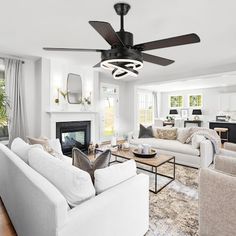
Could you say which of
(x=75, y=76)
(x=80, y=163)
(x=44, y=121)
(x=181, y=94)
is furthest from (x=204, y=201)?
(x=181, y=94)

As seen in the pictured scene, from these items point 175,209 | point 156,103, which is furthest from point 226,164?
point 156,103

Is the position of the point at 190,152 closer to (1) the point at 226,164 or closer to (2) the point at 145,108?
(1) the point at 226,164

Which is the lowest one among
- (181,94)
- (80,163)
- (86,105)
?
(80,163)

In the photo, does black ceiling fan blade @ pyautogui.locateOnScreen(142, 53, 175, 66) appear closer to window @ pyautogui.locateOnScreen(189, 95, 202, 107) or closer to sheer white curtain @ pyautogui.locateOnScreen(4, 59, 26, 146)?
sheer white curtain @ pyautogui.locateOnScreen(4, 59, 26, 146)

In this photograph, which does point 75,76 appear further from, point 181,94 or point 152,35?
point 181,94

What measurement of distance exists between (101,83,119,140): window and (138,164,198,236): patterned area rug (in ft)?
11.4

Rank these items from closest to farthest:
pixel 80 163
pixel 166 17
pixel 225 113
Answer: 1. pixel 80 163
2. pixel 166 17
3. pixel 225 113

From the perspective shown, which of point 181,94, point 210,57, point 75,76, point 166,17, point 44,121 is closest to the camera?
Result: point 166,17

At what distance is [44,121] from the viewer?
432cm

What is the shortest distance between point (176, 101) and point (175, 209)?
8421 mm

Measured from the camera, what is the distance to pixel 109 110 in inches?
255

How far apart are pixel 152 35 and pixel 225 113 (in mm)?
7000

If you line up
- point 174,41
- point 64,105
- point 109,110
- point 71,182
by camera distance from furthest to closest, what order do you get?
point 109,110 < point 64,105 < point 174,41 < point 71,182

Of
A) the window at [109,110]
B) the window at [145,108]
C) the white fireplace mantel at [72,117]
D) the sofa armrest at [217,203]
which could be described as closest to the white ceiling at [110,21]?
the white fireplace mantel at [72,117]
